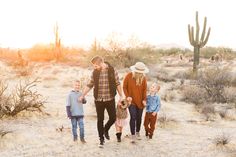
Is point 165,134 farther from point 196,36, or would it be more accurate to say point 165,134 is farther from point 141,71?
point 196,36

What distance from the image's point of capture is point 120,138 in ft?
31.0

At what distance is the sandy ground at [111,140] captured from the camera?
347 inches

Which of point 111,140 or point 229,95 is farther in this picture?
point 229,95

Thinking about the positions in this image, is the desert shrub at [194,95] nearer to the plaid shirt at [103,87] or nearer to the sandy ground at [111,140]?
the sandy ground at [111,140]

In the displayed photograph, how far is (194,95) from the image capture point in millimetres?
15664

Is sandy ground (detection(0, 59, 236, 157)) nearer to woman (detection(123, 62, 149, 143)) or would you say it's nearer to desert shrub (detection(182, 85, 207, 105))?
woman (detection(123, 62, 149, 143))

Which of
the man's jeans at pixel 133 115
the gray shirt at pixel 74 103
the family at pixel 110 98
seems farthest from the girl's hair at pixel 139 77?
the gray shirt at pixel 74 103

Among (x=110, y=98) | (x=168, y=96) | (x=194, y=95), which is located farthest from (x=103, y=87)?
(x=168, y=96)

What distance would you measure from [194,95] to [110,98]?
7.27 m

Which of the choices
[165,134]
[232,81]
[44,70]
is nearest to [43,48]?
[44,70]

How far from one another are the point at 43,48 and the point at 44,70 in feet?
31.6

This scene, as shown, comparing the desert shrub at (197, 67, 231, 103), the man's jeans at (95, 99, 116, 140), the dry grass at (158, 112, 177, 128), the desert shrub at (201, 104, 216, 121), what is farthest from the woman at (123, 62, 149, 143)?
the desert shrub at (197, 67, 231, 103)

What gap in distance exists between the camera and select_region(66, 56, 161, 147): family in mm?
8797

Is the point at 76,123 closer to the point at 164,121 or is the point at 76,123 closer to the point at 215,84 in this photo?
the point at 164,121
